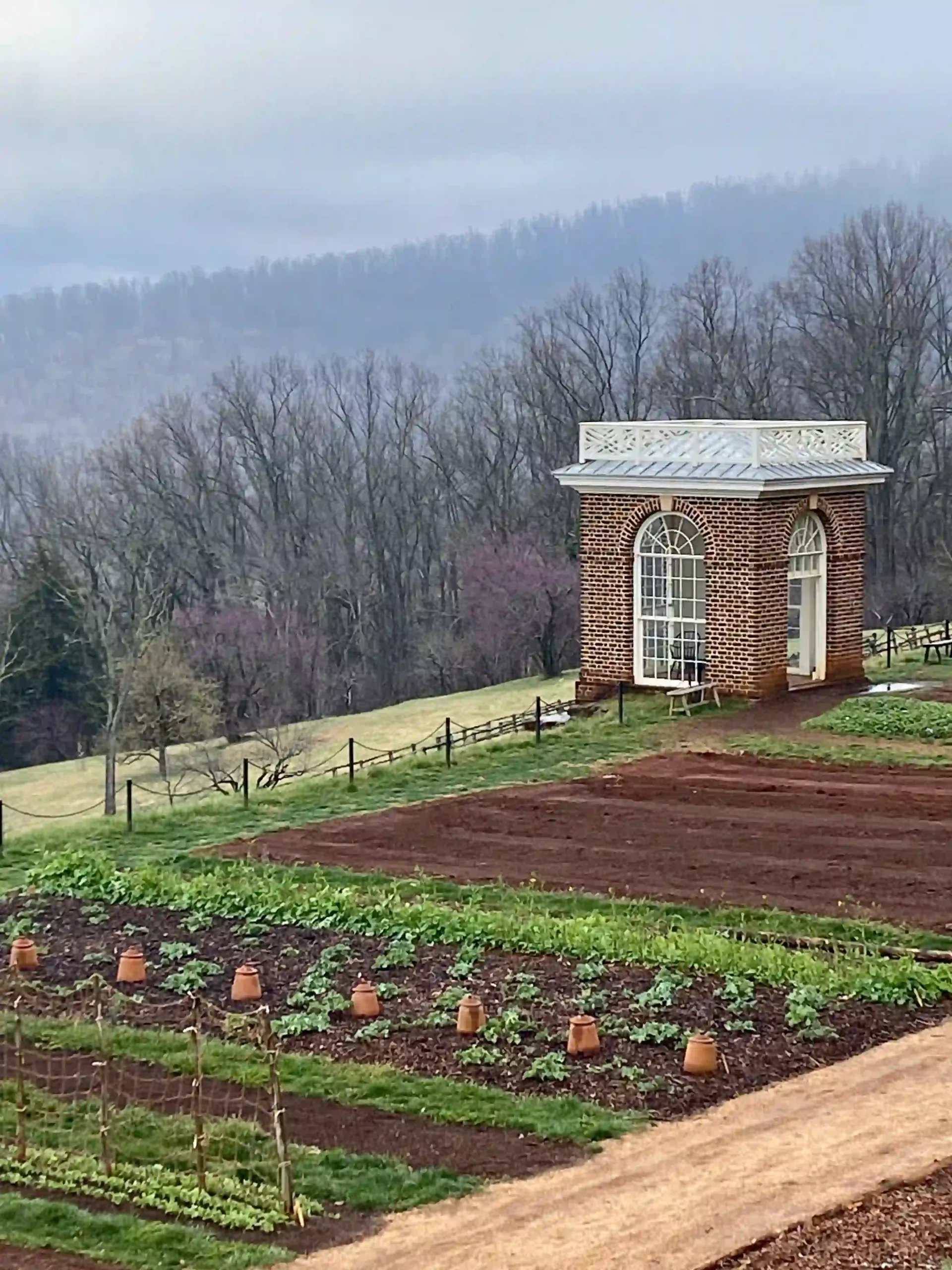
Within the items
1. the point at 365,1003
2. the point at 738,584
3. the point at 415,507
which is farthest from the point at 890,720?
the point at 415,507

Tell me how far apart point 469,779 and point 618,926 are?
870cm

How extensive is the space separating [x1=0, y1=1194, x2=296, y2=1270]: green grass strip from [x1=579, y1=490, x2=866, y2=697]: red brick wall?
19747mm

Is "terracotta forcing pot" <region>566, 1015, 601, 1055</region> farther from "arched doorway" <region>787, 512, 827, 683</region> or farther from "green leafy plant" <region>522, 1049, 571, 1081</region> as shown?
"arched doorway" <region>787, 512, 827, 683</region>

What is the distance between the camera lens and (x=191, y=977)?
1520 centimetres

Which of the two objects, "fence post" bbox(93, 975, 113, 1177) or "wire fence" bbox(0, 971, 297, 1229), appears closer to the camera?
"wire fence" bbox(0, 971, 297, 1229)

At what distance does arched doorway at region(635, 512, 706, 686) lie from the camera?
29594 mm

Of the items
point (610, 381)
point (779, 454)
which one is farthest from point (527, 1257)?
point (610, 381)

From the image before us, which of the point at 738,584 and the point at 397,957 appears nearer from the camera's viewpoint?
the point at 397,957

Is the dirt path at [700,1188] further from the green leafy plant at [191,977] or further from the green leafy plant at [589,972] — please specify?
the green leafy plant at [191,977]

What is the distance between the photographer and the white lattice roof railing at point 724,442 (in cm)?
2908

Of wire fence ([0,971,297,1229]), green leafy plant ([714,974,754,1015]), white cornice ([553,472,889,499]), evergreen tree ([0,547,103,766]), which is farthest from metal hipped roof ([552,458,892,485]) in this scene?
evergreen tree ([0,547,103,766])

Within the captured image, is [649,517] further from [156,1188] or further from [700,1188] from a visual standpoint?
[156,1188]

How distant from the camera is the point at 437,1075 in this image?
495 inches

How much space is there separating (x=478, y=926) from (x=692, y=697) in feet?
44.5
